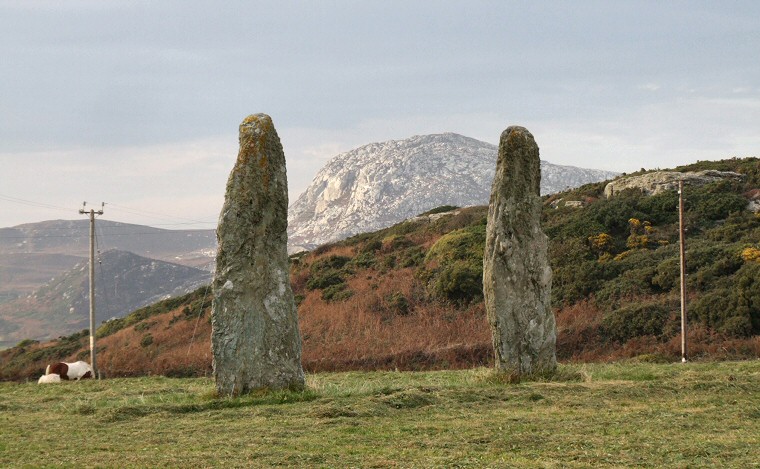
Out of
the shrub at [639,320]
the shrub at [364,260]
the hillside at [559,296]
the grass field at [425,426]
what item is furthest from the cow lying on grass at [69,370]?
the shrub at [364,260]

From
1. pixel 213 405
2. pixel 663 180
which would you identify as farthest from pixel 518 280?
pixel 663 180

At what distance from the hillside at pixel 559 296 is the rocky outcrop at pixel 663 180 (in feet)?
4.17

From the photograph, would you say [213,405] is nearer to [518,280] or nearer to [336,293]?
[518,280]

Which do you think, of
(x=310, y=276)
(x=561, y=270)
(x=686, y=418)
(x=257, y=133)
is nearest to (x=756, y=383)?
(x=686, y=418)

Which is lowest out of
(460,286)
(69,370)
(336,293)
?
(69,370)

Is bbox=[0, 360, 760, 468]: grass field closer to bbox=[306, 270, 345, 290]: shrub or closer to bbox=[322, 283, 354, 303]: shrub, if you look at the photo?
bbox=[322, 283, 354, 303]: shrub

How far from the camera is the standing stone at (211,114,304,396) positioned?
811 inches

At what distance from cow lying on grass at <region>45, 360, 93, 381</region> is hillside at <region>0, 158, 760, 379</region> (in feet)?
14.0

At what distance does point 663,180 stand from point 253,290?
47121 mm

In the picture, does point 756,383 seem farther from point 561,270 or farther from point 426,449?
point 561,270

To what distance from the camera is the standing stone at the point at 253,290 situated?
20.6 m

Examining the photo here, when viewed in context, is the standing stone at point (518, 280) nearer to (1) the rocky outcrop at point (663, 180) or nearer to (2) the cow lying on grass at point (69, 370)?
(2) the cow lying on grass at point (69, 370)

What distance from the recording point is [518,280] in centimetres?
2241

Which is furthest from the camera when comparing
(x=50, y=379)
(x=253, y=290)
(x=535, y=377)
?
(x=50, y=379)
